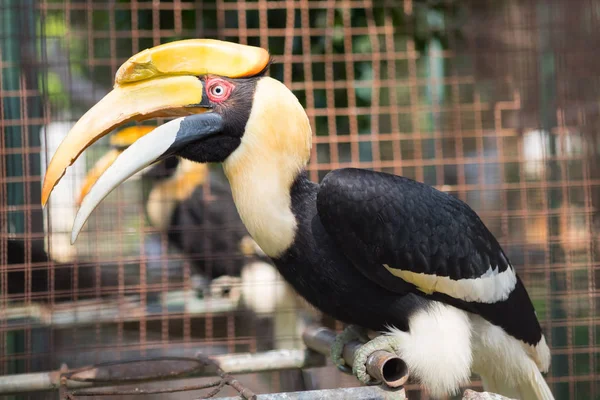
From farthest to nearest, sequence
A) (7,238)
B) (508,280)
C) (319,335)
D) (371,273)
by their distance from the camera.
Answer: (7,238) < (319,335) < (508,280) < (371,273)

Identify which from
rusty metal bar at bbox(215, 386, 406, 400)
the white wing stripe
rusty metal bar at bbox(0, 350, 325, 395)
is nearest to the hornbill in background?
rusty metal bar at bbox(0, 350, 325, 395)

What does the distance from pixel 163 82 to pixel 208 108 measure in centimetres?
10

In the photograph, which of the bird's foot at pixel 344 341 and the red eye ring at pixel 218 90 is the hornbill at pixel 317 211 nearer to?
the red eye ring at pixel 218 90

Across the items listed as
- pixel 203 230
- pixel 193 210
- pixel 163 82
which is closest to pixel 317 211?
pixel 163 82

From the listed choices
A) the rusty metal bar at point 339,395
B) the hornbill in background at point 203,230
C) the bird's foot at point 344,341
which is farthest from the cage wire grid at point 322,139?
the rusty metal bar at point 339,395

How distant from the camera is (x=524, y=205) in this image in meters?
2.57

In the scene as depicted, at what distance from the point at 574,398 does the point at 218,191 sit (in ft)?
4.94

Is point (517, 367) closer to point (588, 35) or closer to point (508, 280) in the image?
point (508, 280)

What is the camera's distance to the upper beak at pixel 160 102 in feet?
4.82

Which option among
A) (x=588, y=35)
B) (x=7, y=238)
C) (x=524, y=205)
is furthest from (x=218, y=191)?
(x=588, y=35)

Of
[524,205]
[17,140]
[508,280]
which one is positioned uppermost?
[17,140]

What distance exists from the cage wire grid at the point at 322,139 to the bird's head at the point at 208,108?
76 cm

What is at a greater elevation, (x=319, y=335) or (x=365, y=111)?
(x=365, y=111)

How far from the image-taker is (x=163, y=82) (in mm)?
1550
